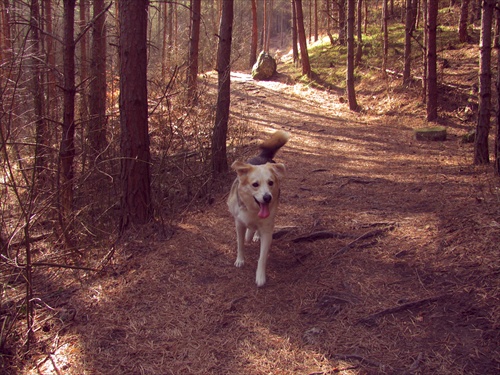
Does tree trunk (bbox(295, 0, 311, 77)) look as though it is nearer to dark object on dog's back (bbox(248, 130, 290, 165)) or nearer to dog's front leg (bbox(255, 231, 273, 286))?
dark object on dog's back (bbox(248, 130, 290, 165))

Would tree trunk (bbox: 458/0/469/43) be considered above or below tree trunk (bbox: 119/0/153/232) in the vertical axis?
above

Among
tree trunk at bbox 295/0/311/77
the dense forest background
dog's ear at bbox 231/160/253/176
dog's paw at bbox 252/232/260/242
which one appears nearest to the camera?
the dense forest background

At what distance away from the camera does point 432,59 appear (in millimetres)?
11500

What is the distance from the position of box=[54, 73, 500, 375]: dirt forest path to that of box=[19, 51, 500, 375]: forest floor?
14mm

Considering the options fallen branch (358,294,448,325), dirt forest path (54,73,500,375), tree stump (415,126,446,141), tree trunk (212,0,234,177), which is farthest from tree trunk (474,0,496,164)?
fallen branch (358,294,448,325)

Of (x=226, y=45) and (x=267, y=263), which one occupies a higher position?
(x=226, y=45)

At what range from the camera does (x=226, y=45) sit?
8.07 meters

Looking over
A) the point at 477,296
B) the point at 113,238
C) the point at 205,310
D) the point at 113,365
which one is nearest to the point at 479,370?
the point at 477,296

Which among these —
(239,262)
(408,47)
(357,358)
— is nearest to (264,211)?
(239,262)

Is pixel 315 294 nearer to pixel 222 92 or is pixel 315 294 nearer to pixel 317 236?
pixel 317 236

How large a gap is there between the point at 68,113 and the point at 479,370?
6.09m

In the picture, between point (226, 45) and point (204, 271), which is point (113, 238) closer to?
point (204, 271)

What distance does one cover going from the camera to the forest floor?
132 inches

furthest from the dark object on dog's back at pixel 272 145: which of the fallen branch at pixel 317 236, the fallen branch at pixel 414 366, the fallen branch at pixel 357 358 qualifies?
the fallen branch at pixel 414 366
